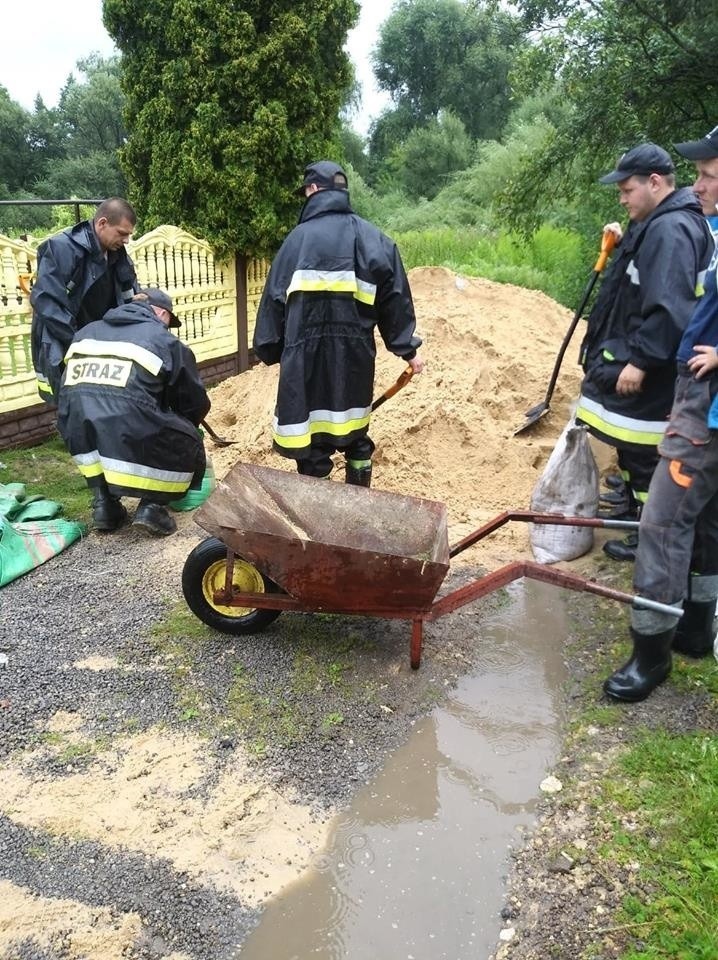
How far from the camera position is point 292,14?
23.8 ft

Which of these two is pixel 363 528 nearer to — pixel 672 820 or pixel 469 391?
pixel 672 820

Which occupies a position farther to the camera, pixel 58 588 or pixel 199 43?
pixel 199 43

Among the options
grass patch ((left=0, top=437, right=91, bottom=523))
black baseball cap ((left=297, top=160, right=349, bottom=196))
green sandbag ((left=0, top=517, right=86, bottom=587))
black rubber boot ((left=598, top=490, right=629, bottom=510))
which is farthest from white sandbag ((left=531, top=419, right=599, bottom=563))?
grass patch ((left=0, top=437, right=91, bottom=523))

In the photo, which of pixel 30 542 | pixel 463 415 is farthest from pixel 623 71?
pixel 30 542

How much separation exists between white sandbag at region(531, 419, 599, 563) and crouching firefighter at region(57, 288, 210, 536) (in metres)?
2.09

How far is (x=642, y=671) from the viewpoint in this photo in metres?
3.10

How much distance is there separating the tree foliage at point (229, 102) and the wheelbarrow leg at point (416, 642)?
5493mm

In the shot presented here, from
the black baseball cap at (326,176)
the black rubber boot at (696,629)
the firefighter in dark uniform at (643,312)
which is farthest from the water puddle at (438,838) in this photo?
the black baseball cap at (326,176)

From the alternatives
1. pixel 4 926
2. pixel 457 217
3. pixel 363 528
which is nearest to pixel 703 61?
pixel 363 528

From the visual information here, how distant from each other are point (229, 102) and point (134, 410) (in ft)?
14.9

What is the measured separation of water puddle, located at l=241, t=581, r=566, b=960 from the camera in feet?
7.11

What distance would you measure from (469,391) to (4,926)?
490 centimetres

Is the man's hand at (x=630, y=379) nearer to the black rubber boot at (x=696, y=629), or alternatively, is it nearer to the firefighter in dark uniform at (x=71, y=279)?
the black rubber boot at (x=696, y=629)

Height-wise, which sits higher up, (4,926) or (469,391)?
(469,391)
